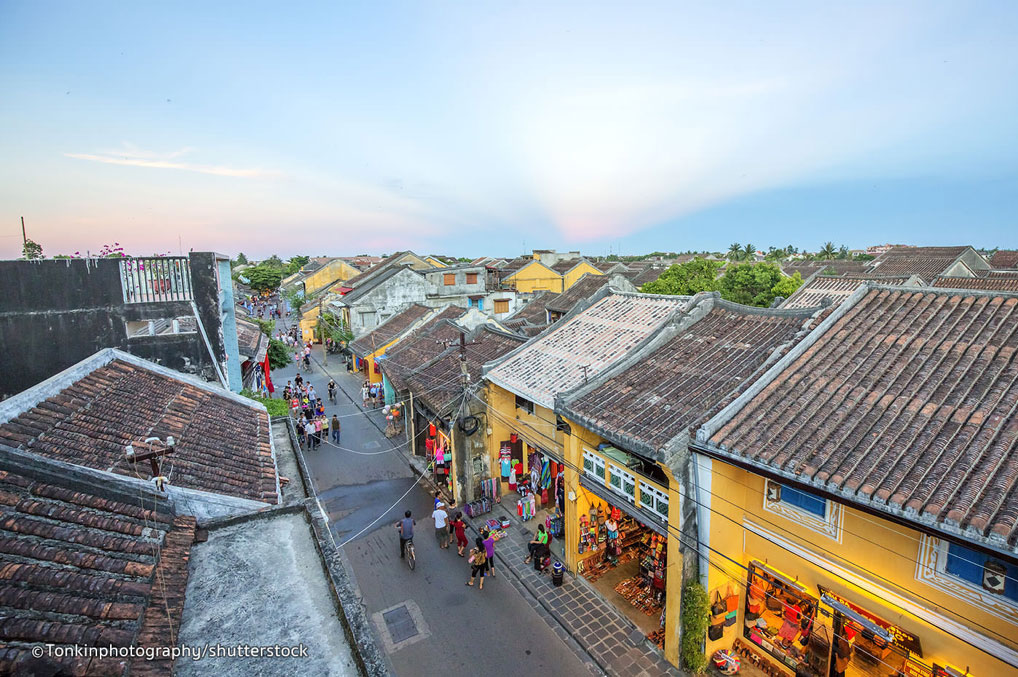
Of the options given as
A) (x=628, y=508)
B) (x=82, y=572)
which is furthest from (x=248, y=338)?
(x=82, y=572)

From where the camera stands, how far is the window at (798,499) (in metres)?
7.77

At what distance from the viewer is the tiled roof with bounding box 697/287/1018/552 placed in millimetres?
5848

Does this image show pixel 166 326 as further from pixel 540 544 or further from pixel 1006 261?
pixel 1006 261

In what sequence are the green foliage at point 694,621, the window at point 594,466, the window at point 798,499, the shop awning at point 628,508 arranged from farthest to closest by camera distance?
the window at point 594,466, the shop awning at point 628,508, the green foliage at point 694,621, the window at point 798,499

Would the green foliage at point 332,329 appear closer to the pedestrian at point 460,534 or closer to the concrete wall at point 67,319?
the concrete wall at point 67,319

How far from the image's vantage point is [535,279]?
45219 mm

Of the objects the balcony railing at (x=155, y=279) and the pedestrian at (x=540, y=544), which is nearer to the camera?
the balcony railing at (x=155, y=279)

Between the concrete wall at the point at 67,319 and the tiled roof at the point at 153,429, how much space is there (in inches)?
62.1

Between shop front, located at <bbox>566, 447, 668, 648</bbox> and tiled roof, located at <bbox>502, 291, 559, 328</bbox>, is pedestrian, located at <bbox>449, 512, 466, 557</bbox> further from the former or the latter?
tiled roof, located at <bbox>502, 291, 559, 328</bbox>

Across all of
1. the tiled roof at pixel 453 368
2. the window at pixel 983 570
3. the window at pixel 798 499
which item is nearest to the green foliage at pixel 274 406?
the tiled roof at pixel 453 368

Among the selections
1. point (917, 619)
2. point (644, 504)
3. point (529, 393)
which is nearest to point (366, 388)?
point (529, 393)

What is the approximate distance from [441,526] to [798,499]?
9.71 metres

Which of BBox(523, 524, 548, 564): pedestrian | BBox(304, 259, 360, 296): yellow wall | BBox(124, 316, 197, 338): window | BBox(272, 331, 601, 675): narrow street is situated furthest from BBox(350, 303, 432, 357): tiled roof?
BBox(304, 259, 360, 296): yellow wall

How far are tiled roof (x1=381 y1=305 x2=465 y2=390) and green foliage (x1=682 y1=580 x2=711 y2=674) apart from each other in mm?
12583
